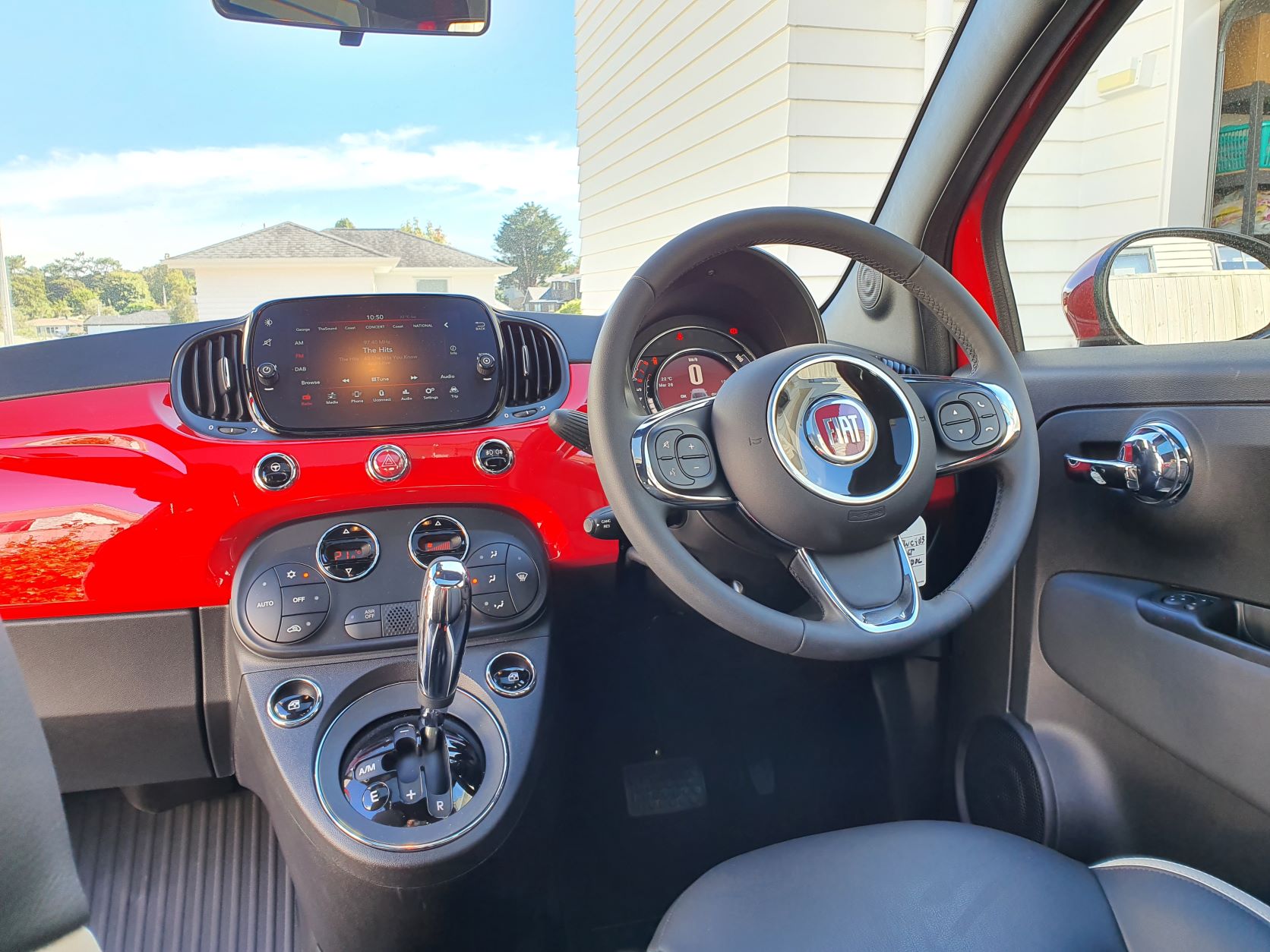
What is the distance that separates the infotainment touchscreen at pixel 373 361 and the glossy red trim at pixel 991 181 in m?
0.87

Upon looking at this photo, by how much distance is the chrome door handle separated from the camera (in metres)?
1.28

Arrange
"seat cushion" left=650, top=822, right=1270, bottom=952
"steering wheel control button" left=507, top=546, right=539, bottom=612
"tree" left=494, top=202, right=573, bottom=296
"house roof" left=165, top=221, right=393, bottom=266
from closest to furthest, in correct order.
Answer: "seat cushion" left=650, top=822, right=1270, bottom=952
"steering wheel control button" left=507, top=546, right=539, bottom=612
"house roof" left=165, top=221, right=393, bottom=266
"tree" left=494, top=202, right=573, bottom=296

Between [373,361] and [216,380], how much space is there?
27cm

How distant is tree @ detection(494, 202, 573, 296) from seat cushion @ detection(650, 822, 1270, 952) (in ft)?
4.25

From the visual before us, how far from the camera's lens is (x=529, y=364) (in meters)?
1.64

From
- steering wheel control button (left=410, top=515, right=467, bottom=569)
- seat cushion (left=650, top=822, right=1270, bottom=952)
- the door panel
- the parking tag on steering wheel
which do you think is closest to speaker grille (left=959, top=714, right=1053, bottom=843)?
the door panel

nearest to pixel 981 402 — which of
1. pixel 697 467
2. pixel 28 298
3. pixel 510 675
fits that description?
pixel 697 467

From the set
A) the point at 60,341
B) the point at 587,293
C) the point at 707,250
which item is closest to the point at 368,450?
the point at 60,341

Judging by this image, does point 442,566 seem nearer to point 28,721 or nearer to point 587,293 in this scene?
point 28,721

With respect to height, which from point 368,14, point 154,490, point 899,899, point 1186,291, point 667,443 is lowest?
point 899,899

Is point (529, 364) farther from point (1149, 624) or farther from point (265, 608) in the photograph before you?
point (1149, 624)

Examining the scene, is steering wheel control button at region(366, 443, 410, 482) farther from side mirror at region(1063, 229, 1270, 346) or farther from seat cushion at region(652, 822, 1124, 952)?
side mirror at region(1063, 229, 1270, 346)

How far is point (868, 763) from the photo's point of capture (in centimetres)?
205

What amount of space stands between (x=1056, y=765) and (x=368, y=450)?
132 cm
